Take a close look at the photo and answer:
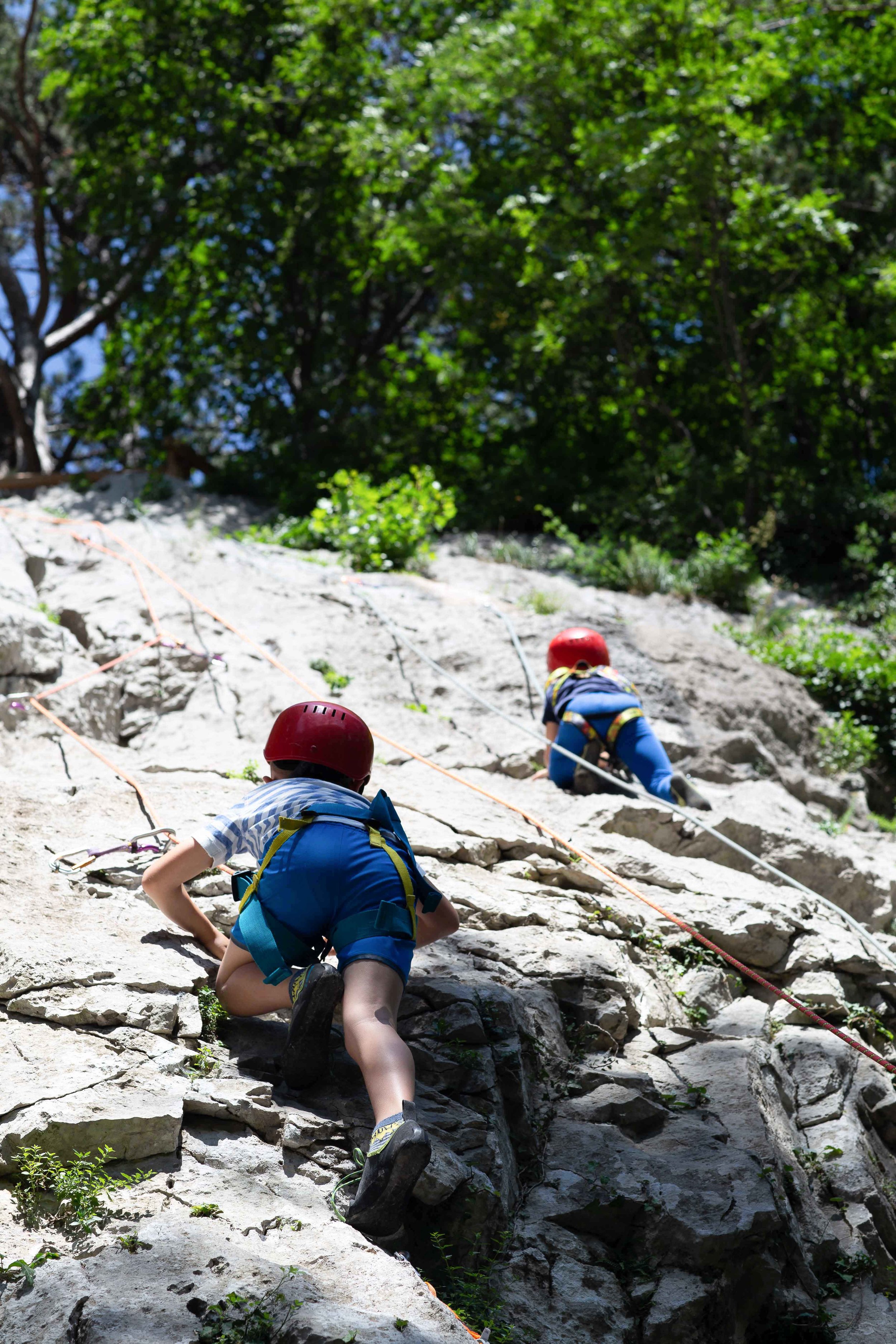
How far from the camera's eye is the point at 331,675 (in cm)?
720

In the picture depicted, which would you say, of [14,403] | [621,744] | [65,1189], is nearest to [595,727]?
[621,744]

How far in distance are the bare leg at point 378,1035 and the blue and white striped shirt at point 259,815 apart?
471 millimetres

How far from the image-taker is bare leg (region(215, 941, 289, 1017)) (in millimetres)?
3223

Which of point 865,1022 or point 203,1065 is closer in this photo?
point 203,1065

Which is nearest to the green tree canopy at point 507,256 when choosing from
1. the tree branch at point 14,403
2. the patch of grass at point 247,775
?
the tree branch at point 14,403

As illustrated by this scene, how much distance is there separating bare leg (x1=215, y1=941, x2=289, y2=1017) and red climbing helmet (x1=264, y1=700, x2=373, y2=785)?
60 cm

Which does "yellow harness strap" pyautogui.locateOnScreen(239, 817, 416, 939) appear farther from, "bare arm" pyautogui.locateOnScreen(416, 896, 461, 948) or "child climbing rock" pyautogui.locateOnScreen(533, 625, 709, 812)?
"child climbing rock" pyautogui.locateOnScreen(533, 625, 709, 812)

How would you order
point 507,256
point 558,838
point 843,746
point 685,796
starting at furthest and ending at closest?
point 507,256, point 843,746, point 685,796, point 558,838

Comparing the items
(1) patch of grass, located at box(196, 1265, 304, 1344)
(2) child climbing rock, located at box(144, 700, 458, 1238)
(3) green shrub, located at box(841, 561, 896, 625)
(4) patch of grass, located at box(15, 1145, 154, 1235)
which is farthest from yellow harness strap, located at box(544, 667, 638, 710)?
(3) green shrub, located at box(841, 561, 896, 625)

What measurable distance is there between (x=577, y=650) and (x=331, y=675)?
1668 millimetres

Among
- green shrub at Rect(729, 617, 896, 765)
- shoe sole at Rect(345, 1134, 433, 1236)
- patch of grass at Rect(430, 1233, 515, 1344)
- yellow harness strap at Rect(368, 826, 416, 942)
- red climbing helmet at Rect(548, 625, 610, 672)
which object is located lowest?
green shrub at Rect(729, 617, 896, 765)

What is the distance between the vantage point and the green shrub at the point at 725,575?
402 inches

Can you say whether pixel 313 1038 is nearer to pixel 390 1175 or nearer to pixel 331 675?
pixel 390 1175

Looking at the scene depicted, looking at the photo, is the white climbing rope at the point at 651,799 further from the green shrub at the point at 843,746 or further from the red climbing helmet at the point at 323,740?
the green shrub at the point at 843,746
